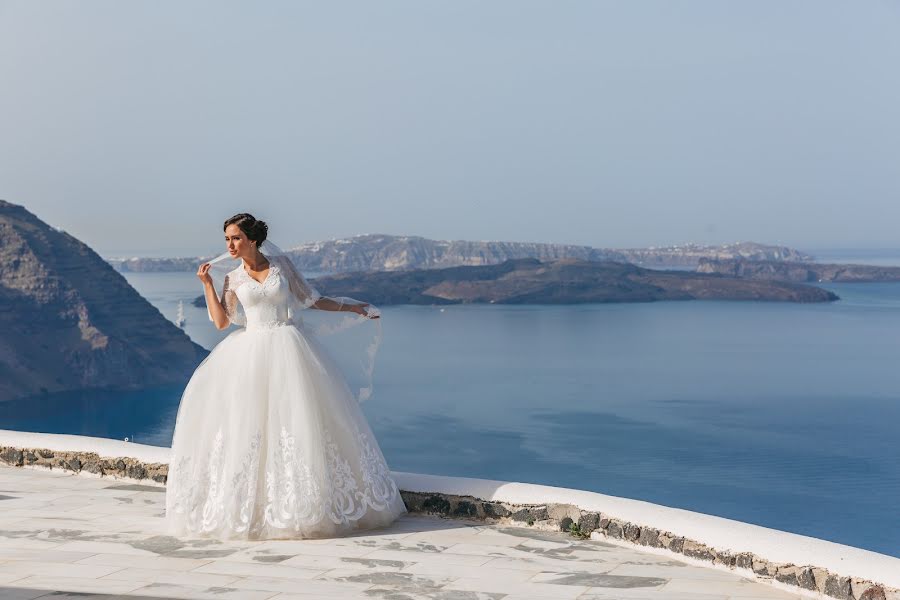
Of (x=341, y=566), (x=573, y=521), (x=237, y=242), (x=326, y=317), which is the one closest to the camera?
(x=341, y=566)

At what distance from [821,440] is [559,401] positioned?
80.4ft

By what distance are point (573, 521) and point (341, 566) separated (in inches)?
51.1

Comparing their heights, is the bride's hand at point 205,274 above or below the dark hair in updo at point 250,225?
below

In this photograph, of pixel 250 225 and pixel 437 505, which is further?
pixel 437 505

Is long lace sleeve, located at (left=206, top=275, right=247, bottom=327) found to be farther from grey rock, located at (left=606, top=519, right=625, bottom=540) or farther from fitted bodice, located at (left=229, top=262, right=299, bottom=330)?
grey rock, located at (left=606, top=519, right=625, bottom=540)

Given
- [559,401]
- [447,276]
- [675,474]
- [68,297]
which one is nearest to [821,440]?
[675,474]

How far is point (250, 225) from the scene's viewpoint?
215 inches

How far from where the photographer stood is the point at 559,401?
101m

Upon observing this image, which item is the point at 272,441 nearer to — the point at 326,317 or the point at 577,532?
the point at 326,317

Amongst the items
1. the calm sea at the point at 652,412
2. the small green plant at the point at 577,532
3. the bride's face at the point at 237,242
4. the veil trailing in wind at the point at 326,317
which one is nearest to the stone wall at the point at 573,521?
the small green plant at the point at 577,532

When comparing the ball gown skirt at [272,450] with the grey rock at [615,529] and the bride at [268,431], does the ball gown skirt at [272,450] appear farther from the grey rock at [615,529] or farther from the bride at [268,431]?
the grey rock at [615,529]

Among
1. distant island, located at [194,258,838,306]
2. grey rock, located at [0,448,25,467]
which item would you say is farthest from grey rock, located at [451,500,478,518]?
distant island, located at [194,258,838,306]

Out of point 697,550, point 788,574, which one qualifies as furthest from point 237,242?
point 788,574

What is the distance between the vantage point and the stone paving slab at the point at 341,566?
413cm
